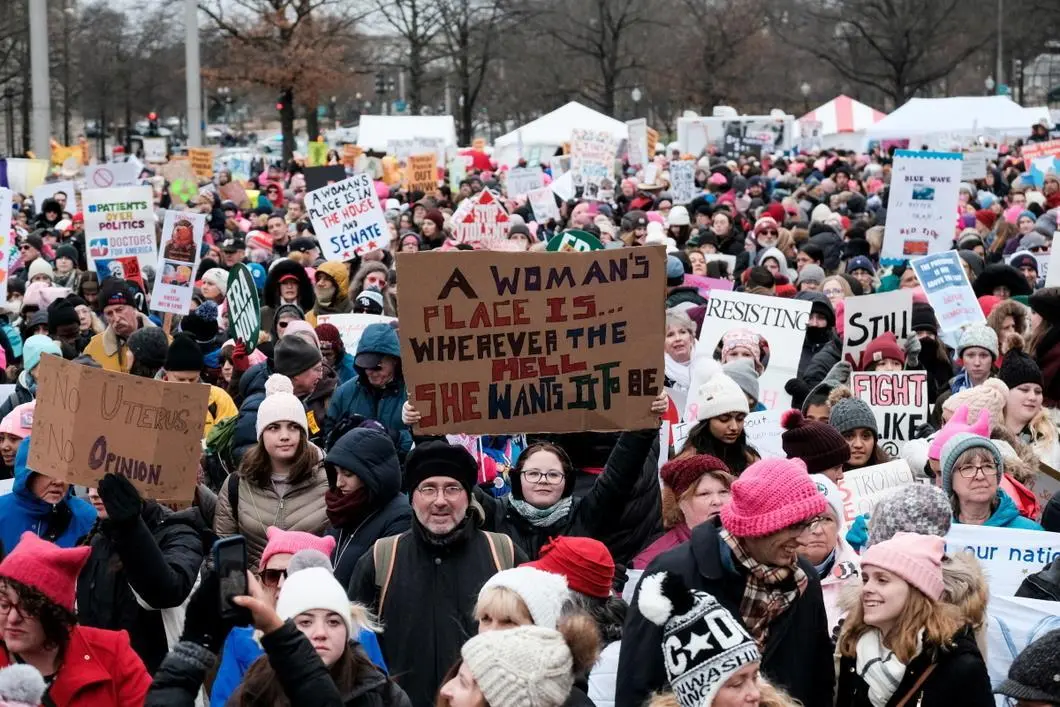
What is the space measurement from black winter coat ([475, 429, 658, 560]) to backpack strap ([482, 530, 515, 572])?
30 cm

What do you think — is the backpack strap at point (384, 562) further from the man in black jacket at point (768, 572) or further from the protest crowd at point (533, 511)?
the man in black jacket at point (768, 572)

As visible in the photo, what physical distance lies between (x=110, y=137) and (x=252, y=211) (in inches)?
2388

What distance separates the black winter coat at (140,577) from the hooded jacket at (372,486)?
23.0 inches

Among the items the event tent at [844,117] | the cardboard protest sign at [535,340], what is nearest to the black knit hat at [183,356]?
the cardboard protest sign at [535,340]

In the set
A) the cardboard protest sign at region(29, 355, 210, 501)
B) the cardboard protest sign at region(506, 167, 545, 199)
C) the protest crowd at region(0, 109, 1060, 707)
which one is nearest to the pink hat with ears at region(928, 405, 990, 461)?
the protest crowd at region(0, 109, 1060, 707)

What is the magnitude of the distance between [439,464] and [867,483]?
7.10 ft

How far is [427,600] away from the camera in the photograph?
522 cm

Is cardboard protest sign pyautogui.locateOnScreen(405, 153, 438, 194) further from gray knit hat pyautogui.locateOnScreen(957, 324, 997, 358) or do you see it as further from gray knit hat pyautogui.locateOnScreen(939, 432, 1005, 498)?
gray knit hat pyautogui.locateOnScreen(939, 432, 1005, 498)

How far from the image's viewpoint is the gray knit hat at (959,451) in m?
6.20

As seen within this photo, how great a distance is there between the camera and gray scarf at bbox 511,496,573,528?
5945mm

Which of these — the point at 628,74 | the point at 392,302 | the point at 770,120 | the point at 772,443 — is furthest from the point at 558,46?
the point at 772,443

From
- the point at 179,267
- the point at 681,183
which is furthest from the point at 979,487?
the point at 681,183

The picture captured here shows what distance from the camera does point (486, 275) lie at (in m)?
5.79

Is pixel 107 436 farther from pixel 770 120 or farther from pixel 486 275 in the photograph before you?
pixel 770 120
